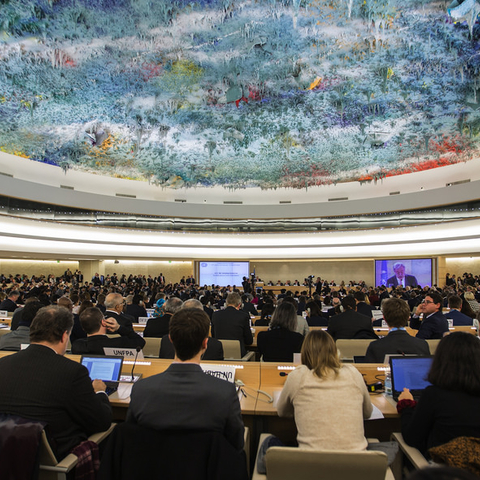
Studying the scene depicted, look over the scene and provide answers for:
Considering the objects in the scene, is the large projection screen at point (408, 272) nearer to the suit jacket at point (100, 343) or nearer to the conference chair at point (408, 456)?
the suit jacket at point (100, 343)

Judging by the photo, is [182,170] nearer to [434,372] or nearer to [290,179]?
[290,179]

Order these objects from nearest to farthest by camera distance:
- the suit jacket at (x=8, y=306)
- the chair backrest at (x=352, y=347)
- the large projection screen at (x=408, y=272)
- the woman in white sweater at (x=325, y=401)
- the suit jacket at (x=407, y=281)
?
the woman in white sweater at (x=325, y=401) < the chair backrest at (x=352, y=347) < the suit jacket at (x=8, y=306) < the large projection screen at (x=408, y=272) < the suit jacket at (x=407, y=281)

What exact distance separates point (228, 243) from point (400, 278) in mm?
8977

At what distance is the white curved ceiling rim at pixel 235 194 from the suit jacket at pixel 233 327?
11.7m

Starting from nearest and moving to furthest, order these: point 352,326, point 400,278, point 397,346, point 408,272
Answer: point 397,346 < point 352,326 < point 408,272 < point 400,278

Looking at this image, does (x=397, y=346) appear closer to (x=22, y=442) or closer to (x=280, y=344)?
(x=280, y=344)

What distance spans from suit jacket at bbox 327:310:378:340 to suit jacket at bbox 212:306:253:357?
1232 mm

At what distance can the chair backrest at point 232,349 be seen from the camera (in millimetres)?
4855

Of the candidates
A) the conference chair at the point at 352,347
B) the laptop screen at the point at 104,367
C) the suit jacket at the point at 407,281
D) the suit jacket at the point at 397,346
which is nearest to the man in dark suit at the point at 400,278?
the suit jacket at the point at 407,281

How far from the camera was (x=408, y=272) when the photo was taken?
18516 millimetres

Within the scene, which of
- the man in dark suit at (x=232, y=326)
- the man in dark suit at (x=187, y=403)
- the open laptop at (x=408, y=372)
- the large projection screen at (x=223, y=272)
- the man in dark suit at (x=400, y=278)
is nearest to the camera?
the man in dark suit at (x=187, y=403)

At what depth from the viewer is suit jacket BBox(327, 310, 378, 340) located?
5.26m

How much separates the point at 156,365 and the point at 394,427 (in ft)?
7.05

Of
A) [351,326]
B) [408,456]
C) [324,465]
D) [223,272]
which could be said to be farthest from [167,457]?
[223,272]
